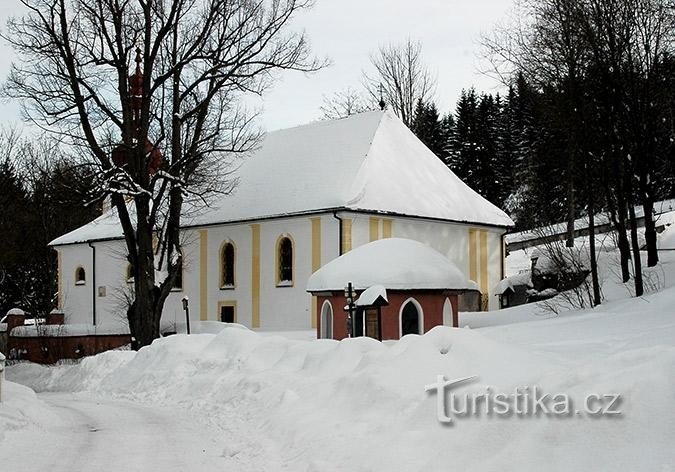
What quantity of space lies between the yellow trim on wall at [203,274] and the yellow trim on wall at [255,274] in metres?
2.90

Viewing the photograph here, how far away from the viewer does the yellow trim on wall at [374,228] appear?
32.0 meters

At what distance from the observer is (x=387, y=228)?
1283 inches

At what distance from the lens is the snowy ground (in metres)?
7.39

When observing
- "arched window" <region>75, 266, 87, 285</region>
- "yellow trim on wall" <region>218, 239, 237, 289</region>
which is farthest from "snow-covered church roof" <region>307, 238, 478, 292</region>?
"arched window" <region>75, 266, 87, 285</region>

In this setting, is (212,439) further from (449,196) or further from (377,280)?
(449,196)

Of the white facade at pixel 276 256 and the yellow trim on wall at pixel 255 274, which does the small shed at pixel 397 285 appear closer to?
the white facade at pixel 276 256

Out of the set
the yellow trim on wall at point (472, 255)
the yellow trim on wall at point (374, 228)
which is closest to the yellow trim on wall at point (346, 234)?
the yellow trim on wall at point (374, 228)

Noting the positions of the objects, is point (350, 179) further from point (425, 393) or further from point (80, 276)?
point (425, 393)

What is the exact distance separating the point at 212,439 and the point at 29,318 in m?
48.2

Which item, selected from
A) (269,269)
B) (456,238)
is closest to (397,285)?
(269,269)

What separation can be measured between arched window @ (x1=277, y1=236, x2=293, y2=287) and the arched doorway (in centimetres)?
896

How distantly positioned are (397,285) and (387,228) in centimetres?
959

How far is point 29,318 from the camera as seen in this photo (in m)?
55.9

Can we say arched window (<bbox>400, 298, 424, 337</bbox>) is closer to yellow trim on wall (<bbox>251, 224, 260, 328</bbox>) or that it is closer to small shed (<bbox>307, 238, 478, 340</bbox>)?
small shed (<bbox>307, 238, 478, 340</bbox>)
